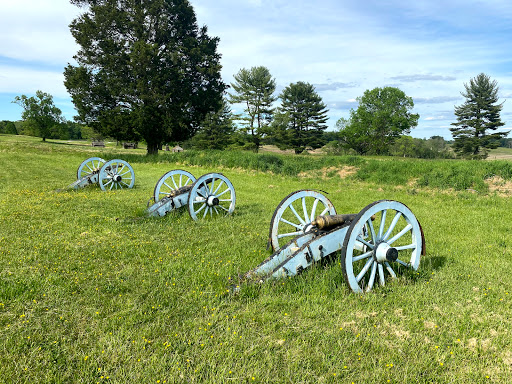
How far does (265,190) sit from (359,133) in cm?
5053

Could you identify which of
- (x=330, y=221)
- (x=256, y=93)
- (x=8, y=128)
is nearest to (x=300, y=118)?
(x=256, y=93)

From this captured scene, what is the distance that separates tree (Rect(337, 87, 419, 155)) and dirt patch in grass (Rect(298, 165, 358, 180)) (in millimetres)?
41448

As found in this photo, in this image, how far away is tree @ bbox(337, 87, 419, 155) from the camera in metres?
56.5

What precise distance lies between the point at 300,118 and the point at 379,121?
13.8 m

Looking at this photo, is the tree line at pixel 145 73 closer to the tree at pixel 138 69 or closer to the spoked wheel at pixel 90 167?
the tree at pixel 138 69

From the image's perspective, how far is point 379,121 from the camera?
56.7 metres

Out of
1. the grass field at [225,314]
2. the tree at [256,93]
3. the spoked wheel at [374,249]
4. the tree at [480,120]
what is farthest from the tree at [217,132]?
the spoked wheel at [374,249]

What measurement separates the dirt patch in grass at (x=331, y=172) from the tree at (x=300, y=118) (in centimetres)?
3758

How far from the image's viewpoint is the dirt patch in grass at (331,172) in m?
17.1

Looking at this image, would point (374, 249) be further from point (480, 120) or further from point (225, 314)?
point (480, 120)

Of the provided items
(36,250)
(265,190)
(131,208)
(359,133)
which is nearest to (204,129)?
(359,133)

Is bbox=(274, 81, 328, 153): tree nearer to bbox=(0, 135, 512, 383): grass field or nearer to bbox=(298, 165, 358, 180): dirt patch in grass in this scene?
bbox=(298, 165, 358, 180): dirt patch in grass

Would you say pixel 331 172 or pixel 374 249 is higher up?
pixel 331 172

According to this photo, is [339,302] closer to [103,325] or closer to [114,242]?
[103,325]
